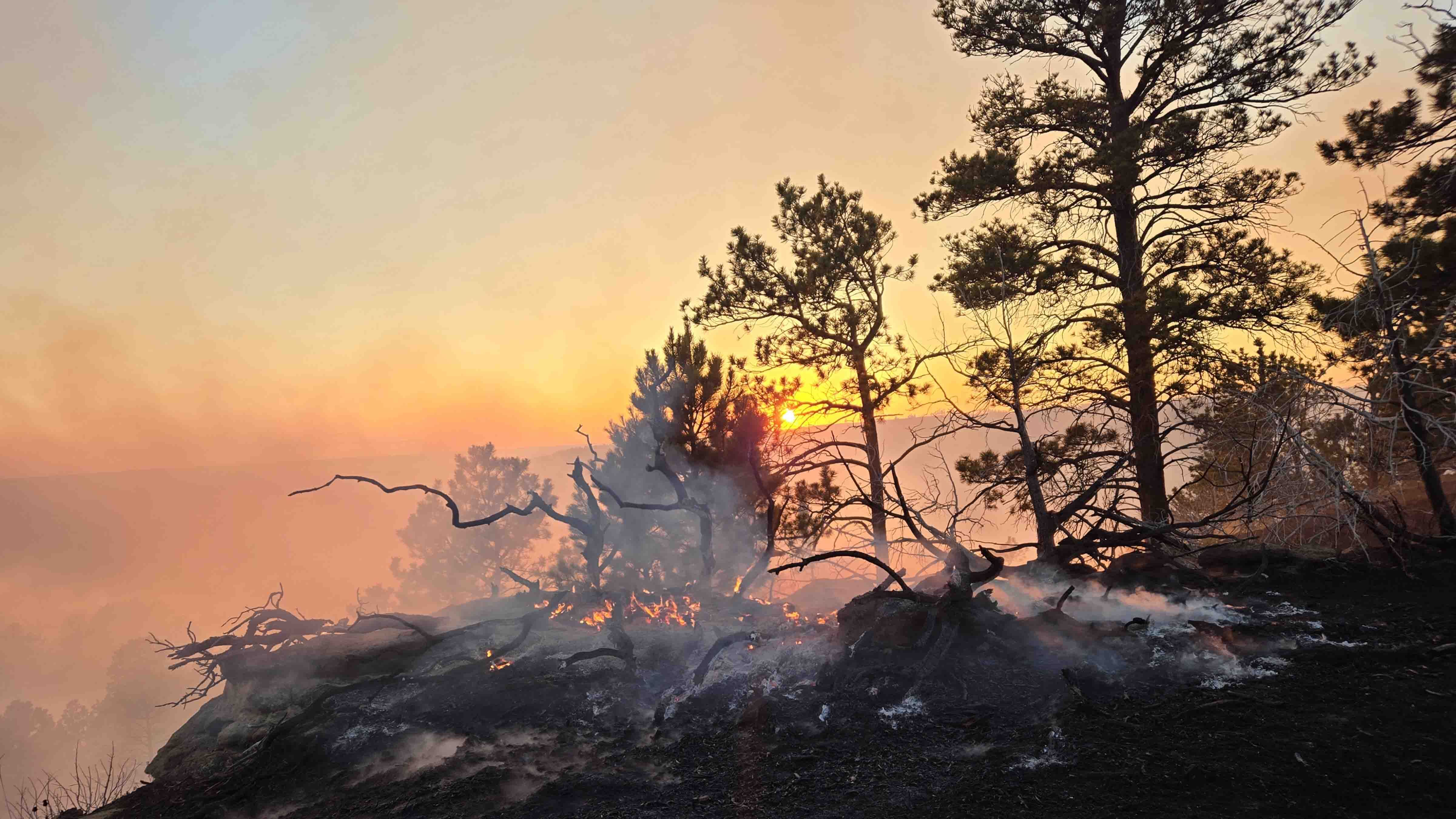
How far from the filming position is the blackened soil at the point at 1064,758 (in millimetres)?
3041

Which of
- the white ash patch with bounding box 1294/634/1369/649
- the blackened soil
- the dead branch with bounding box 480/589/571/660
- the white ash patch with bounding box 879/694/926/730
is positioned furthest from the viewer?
the dead branch with bounding box 480/589/571/660

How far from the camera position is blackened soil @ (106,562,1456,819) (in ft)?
9.98

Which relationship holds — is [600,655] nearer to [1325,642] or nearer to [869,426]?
[1325,642]

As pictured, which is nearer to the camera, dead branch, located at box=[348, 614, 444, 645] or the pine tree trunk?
dead branch, located at box=[348, 614, 444, 645]

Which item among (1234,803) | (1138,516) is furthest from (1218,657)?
(1138,516)

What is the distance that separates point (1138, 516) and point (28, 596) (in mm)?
270705

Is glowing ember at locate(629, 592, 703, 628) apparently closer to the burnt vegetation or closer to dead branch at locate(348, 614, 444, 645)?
the burnt vegetation

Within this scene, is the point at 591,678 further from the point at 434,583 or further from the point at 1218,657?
the point at 434,583

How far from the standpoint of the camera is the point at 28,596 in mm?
173250

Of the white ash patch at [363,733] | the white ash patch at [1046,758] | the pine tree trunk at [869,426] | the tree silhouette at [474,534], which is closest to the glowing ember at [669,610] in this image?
the white ash patch at [363,733]

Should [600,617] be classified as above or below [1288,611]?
above

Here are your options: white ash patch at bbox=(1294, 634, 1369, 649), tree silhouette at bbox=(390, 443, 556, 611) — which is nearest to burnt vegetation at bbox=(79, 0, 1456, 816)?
white ash patch at bbox=(1294, 634, 1369, 649)

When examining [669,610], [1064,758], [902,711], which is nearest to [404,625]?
[669,610]

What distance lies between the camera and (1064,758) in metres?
3.66
